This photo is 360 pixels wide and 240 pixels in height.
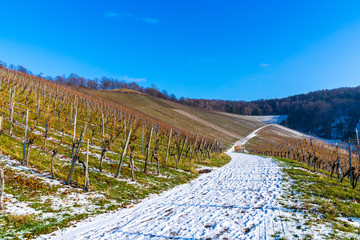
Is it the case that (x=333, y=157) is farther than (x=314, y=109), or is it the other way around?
(x=314, y=109)

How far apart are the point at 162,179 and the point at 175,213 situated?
5395 mm

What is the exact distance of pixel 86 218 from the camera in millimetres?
6770

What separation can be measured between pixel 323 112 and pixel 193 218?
174 metres

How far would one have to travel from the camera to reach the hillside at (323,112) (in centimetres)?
11979

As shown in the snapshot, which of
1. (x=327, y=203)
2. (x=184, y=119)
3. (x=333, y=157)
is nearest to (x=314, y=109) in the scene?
(x=184, y=119)

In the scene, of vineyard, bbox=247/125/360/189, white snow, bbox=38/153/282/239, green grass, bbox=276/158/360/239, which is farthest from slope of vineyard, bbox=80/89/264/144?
white snow, bbox=38/153/282/239

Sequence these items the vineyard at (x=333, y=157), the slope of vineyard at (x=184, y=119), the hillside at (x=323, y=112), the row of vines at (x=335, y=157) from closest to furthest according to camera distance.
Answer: the row of vines at (x=335, y=157)
the vineyard at (x=333, y=157)
the slope of vineyard at (x=184, y=119)
the hillside at (x=323, y=112)

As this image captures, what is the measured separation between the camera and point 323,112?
139750mm

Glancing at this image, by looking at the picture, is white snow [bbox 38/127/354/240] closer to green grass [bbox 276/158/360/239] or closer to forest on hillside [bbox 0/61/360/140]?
green grass [bbox 276/158/360/239]

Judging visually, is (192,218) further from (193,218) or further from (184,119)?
(184,119)

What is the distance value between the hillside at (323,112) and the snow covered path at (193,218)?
4700 inches

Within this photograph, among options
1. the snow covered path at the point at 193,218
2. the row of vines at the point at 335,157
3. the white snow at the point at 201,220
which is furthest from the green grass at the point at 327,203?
the row of vines at the point at 335,157

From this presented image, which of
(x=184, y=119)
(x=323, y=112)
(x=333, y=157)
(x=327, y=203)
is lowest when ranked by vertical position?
(x=327, y=203)

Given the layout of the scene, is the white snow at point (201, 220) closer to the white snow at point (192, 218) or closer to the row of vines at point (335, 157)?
the white snow at point (192, 218)
